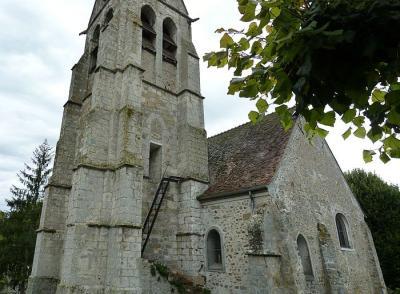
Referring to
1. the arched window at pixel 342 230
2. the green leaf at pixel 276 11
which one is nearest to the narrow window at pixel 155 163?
the arched window at pixel 342 230

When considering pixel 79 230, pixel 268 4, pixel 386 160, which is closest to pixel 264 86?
pixel 268 4

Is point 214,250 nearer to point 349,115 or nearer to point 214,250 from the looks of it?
point 214,250

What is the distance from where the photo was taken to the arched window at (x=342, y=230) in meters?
13.2

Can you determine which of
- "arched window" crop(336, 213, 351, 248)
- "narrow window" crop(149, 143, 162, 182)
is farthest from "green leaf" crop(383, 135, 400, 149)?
"arched window" crop(336, 213, 351, 248)

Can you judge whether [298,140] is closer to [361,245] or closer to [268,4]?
[361,245]

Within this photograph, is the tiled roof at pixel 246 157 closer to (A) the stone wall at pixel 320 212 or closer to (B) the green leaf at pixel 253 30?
(A) the stone wall at pixel 320 212

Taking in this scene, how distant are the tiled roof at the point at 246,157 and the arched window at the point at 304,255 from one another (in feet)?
8.53

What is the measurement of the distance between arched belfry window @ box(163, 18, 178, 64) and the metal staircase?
6161 mm

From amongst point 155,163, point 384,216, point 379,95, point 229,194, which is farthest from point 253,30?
point 384,216

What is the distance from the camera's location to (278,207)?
393 inches

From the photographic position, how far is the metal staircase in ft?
37.2

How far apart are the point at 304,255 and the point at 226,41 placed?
9.92 metres

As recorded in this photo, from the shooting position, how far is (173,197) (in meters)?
12.6

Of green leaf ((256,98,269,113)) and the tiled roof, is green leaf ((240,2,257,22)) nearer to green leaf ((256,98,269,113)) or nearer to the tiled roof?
green leaf ((256,98,269,113))
